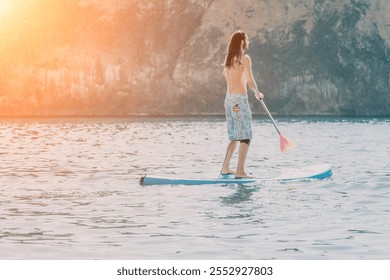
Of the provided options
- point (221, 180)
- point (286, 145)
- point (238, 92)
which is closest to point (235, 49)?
point (238, 92)

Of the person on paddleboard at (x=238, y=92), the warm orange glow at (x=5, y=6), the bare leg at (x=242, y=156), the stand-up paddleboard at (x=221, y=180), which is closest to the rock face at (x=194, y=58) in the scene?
the warm orange glow at (x=5, y=6)

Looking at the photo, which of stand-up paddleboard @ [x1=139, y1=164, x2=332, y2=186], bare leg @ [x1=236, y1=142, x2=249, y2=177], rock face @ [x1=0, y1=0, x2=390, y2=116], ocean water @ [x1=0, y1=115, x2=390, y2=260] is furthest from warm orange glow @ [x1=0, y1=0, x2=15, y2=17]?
bare leg @ [x1=236, y1=142, x2=249, y2=177]

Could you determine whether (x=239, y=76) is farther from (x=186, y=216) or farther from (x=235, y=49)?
(x=186, y=216)

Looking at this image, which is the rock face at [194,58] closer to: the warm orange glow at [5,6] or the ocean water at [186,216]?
the warm orange glow at [5,6]

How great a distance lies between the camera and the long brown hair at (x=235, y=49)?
61.6 ft

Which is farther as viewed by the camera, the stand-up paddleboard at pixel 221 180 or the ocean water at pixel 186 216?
the stand-up paddleboard at pixel 221 180

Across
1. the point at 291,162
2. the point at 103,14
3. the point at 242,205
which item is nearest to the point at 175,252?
the point at 242,205

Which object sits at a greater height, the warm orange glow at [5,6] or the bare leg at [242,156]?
the warm orange glow at [5,6]

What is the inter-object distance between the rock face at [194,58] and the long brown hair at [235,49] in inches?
3863

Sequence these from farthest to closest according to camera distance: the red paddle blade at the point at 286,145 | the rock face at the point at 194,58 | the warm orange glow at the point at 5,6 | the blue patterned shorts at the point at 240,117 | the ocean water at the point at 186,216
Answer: the warm orange glow at the point at 5,6
the rock face at the point at 194,58
the red paddle blade at the point at 286,145
the blue patterned shorts at the point at 240,117
the ocean water at the point at 186,216

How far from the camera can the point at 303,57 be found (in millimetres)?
124750

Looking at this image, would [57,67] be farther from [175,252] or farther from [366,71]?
[175,252]

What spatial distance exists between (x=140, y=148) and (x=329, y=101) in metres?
84.3

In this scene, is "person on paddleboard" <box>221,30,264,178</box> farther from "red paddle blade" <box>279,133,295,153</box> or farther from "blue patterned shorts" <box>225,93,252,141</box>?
"red paddle blade" <box>279,133,295,153</box>
